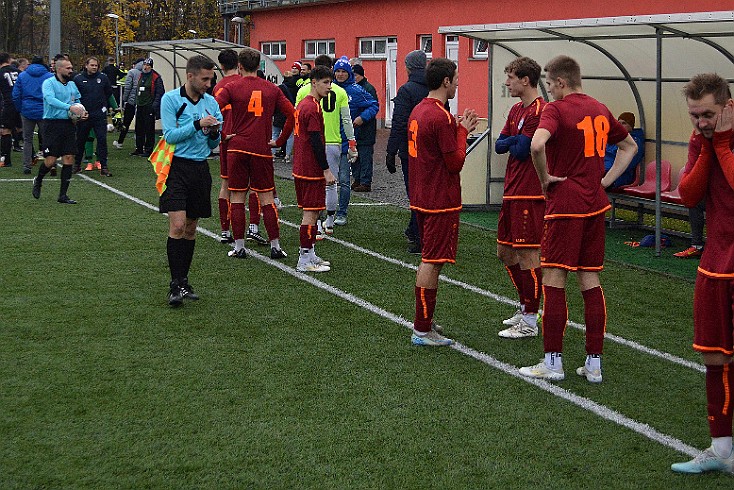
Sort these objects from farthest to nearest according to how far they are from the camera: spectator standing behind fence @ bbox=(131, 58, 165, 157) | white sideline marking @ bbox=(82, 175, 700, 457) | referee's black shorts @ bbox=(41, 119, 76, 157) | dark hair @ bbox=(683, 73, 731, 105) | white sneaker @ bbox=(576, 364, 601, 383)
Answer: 1. spectator standing behind fence @ bbox=(131, 58, 165, 157)
2. referee's black shorts @ bbox=(41, 119, 76, 157)
3. white sneaker @ bbox=(576, 364, 601, 383)
4. white sideline marking @ bbox=(82, 175, 700, 457)
5. dark hair @ bbox=(683, 73, 731, 105)

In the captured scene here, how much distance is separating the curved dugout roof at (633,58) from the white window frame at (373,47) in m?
→ 20.9

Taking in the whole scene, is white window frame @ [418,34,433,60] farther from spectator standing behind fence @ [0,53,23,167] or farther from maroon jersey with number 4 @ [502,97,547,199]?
maroon jersey with number 4 @ [502,97,547,199]

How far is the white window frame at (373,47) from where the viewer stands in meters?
35.0

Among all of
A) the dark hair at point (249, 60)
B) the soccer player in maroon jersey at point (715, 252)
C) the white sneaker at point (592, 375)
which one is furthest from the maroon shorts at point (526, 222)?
the dark hair at point (249, 60)

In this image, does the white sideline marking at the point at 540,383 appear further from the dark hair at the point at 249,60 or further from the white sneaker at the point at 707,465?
the dark hair at the point at 249,60

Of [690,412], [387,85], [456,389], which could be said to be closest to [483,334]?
[456,389]

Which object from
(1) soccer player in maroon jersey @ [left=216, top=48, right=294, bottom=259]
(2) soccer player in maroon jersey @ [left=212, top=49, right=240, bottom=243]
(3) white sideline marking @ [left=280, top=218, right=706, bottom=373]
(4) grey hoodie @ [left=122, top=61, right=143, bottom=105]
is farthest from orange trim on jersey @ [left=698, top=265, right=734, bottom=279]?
(4) grey hoodie @ [left=122, top=61, right=143, bottom=105]

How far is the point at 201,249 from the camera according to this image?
11.1 metres

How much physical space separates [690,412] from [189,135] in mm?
4425

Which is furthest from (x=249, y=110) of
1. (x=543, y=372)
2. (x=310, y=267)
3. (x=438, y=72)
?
(x=543, y=372)

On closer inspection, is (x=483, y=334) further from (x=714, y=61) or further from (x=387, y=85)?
(x=387, y=85)

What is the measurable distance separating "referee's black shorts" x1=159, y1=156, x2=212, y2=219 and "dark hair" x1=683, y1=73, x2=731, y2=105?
15.0 ft

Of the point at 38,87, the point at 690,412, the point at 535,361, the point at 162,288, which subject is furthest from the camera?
the point at 38,87

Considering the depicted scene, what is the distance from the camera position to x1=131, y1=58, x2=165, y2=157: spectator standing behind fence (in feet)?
72.1
